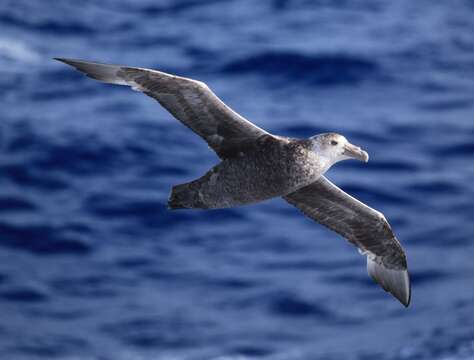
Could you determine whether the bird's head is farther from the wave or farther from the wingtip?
the wave

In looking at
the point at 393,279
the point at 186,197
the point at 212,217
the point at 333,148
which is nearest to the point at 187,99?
the point at 186,197

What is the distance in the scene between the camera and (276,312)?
2952 cm

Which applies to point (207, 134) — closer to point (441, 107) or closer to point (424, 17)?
point (441, 107)

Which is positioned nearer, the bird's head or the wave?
the bird's head

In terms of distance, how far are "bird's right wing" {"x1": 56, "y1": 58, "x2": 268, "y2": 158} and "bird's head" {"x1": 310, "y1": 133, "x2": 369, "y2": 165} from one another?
1.92 feet

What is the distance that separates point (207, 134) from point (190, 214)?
19.2 meters

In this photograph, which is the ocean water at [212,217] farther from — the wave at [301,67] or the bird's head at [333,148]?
the bird's head at [333,148]

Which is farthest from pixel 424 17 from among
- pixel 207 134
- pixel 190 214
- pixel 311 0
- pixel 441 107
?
pixel 207 134

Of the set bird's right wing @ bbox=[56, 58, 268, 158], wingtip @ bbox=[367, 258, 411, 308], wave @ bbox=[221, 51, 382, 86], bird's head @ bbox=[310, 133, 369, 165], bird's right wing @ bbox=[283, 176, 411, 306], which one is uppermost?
wave @ bbox=[221, 51, 382, 86]

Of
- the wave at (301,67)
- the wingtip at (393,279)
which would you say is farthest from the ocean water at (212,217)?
the wingtip at (393,279)

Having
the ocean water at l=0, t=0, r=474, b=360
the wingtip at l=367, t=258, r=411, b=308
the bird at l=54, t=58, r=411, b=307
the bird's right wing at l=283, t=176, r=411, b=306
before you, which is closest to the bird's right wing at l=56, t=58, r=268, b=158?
the bird at l=54, t=58, r=411, b=307

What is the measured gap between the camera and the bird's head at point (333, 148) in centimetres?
1193

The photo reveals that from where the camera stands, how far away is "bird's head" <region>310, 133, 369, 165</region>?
11930 millimetres

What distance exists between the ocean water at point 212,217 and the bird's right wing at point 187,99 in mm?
16824
